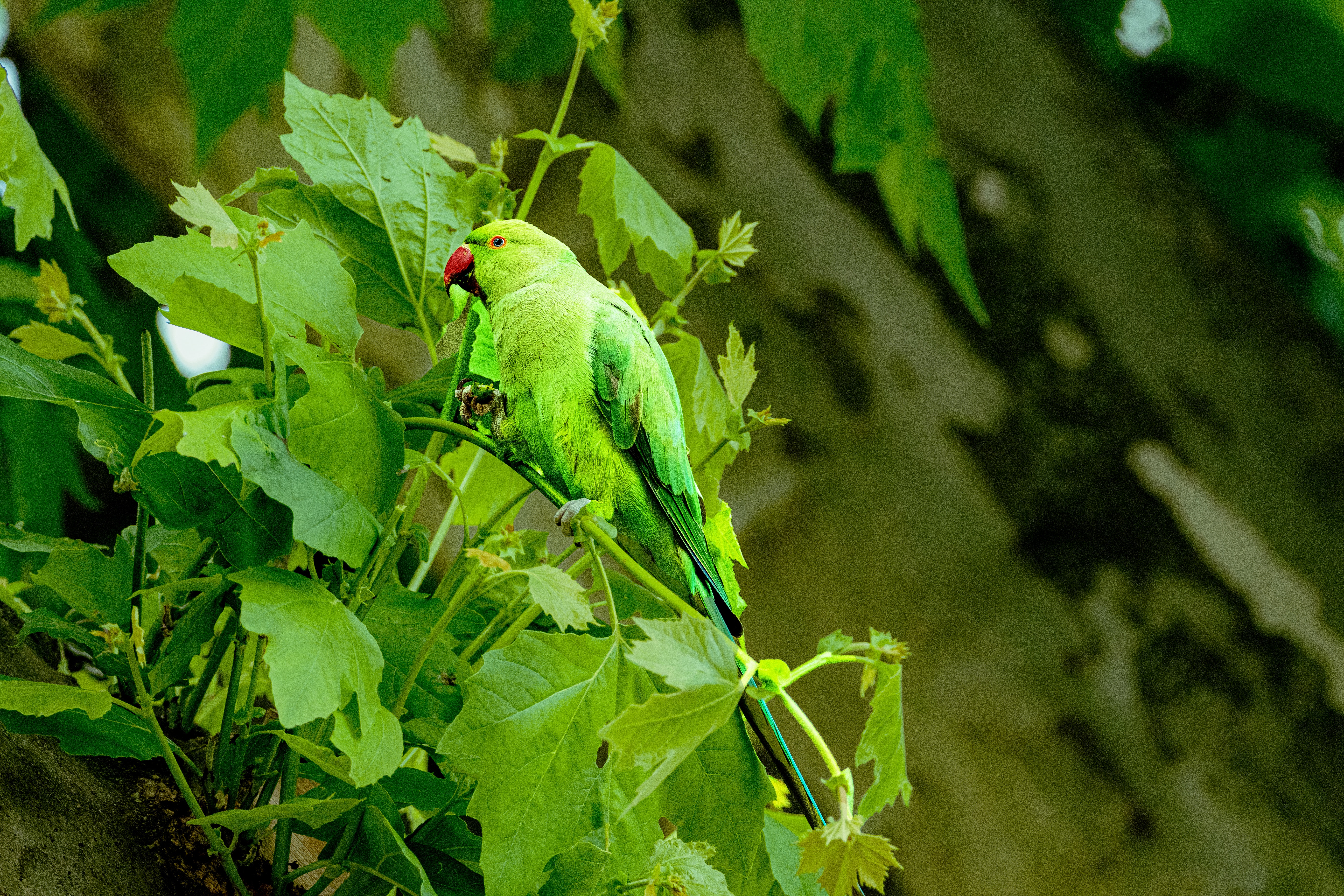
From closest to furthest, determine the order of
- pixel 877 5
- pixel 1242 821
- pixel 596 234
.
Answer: pixel 596 234, pixel 877 5, pixel 1242 821

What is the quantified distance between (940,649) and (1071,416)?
13.4 inches

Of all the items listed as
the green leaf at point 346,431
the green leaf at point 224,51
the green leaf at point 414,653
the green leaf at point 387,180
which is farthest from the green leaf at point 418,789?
the green leaf at point 224,51

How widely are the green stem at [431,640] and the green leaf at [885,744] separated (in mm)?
171

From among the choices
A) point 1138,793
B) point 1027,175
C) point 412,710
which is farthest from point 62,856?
point 1027,175

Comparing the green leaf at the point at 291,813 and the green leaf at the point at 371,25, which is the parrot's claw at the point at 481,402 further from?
the green leaf at the point at 371,25

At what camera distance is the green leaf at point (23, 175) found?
0.38m

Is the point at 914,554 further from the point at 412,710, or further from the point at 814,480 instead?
the point at 412,710

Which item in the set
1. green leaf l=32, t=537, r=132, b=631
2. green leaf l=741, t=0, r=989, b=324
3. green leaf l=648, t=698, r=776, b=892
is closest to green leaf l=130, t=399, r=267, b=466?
green leaf l=32, t=537, r=132, b=631

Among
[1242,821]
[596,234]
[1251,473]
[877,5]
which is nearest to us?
[596,234]

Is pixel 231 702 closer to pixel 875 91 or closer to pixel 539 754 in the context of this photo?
pixel 539 754

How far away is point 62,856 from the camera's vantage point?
13.6 inches

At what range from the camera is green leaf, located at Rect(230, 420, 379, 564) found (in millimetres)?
284

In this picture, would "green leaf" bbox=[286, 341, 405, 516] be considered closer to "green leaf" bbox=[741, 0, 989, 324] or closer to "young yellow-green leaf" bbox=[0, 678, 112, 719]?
"young yellow-green leaf" bbox=[0, 678, 112, 719]

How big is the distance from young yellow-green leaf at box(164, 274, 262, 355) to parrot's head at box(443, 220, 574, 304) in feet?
0.37
